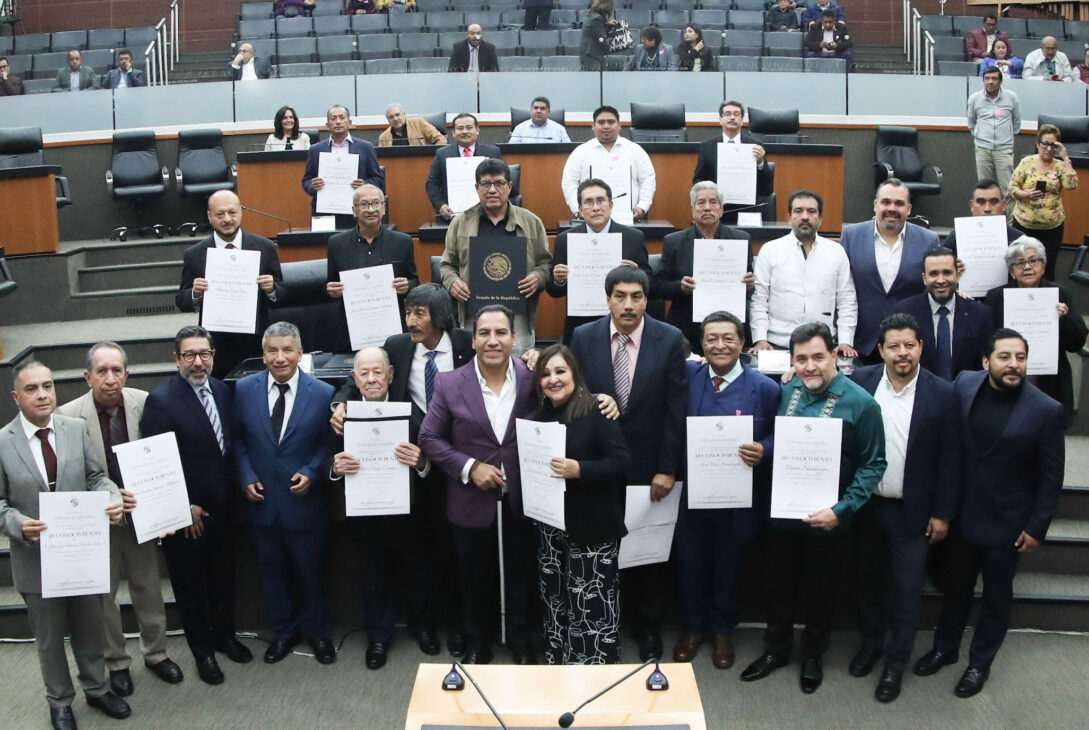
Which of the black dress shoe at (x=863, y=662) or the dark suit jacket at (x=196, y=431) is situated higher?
the dark suit jacket at (x=196, y=431)

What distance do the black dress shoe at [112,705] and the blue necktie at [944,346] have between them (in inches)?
145

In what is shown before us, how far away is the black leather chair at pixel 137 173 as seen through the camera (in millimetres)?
9719

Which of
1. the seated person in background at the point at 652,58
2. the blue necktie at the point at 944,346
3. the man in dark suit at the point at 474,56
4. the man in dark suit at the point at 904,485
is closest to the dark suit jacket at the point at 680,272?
the blue necktie at the point at 944,346

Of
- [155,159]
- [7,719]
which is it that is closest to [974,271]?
[7,719]

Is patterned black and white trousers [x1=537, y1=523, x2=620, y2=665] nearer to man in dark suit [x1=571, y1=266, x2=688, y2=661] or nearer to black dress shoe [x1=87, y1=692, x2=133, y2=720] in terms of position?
man in dark suit [x1=571, y1=266, x2=688, y2=661]

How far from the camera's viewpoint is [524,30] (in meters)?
14.2

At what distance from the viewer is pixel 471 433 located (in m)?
4.41

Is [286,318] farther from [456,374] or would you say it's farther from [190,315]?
[190,315]

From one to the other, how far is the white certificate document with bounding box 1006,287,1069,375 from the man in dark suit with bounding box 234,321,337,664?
303 cm

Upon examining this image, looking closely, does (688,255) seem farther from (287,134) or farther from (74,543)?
(287,134)

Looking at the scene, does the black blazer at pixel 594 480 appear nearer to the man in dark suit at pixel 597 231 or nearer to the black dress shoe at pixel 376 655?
the black dress shoe at pixel 376 655

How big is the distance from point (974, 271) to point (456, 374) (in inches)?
102

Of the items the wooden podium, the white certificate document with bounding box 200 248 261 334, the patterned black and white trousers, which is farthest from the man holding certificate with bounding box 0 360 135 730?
the wooden podium

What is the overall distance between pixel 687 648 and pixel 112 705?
2.35 m
